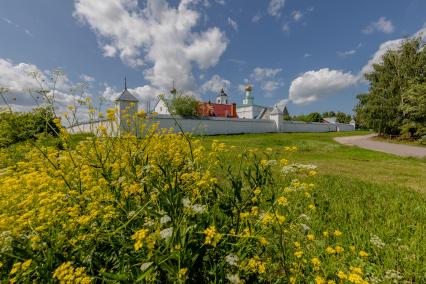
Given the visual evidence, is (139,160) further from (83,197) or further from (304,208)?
(304,208)

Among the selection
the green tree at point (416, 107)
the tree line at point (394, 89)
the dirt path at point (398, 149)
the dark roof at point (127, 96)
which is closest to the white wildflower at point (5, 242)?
the dirt path at point (398, 149)

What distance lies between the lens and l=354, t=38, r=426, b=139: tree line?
21734 millimetres

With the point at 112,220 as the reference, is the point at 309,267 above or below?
below

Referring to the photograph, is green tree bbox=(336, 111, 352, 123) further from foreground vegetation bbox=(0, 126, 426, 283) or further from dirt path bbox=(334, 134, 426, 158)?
foreground vegetation bbox=(0, 126, 426, 283)

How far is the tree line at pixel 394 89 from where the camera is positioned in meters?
21.7

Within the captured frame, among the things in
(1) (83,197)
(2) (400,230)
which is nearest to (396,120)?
(2) (400,230)

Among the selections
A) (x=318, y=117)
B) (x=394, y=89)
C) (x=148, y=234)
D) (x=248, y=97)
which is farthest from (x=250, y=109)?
(x=148, y=234)

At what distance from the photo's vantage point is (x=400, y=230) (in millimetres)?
2570

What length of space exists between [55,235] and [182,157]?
4.53 feet

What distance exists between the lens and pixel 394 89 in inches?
923

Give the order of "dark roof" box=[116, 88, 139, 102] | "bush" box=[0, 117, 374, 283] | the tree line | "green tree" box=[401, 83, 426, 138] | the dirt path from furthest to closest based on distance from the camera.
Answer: the tree line
"dark roof" box=[116, 88, 139, 102]
"green tree" box=[401, 83, 426, 138]
the dirt path
"bush" box=[0, 117, 374, 283]

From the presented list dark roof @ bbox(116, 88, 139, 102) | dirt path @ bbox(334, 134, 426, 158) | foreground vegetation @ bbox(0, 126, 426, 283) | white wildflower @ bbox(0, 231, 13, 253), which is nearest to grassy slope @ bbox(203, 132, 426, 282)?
foreground vegetation @ bbox(0, 126, 426, 283)

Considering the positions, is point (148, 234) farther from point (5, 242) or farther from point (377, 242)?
point (377, 242)

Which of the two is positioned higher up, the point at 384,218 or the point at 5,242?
the point at 5,242
